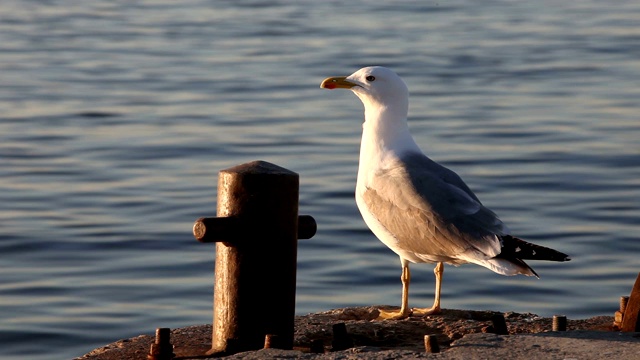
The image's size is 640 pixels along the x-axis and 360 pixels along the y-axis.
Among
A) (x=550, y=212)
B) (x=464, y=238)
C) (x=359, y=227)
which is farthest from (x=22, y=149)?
(x=464, y=238)

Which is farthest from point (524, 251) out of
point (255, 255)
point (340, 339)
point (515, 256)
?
point (255, 255)

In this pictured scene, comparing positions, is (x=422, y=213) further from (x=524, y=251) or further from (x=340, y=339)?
(x=340, y=339)

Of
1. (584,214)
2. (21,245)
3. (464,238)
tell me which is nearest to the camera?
(464,238)

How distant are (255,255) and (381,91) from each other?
2.20 metres

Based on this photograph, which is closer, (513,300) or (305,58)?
(513,300)

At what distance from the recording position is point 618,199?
11.0 meters

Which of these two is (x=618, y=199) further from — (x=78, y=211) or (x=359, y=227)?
(x=78, y=211)

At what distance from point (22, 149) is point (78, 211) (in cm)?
241

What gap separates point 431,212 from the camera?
253 inches

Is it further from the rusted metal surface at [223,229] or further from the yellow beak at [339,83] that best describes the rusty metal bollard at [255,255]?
the yellow beak at [339,83]

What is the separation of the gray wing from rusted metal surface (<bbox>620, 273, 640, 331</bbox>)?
75 centimetres

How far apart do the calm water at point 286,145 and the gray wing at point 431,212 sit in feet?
6.09

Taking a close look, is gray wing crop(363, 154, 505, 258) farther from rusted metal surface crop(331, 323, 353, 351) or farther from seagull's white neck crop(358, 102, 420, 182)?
rusted metal surface crop(331, 323, 353, 351)

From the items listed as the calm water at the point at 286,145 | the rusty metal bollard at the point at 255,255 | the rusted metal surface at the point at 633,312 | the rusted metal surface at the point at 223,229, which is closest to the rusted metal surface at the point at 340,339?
the rusty metal bollard at the point at 255,255
